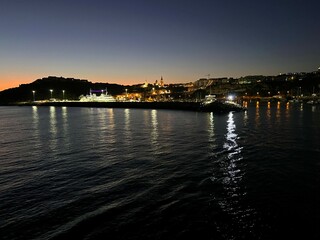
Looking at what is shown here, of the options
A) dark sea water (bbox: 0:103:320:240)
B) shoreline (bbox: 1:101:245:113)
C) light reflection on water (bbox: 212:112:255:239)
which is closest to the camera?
dark sea water (bbox: 0:103:320:240)

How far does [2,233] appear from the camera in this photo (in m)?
12.8

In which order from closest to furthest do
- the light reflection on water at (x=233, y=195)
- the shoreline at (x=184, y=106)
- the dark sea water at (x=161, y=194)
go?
the dark sea water at (x=161, y=194)
the light reflection on water at (x=233, y=195)
the shoreline at (x=184, y=106)

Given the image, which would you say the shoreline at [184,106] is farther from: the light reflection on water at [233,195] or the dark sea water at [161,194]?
the light reflection on water at [233,195]

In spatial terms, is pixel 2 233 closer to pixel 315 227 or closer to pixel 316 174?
pixel 315 227

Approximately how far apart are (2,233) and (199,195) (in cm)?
1067

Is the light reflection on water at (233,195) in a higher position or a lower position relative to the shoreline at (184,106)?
lower

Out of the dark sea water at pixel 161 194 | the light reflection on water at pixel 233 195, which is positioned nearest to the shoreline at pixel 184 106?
the dark sea water at pixel 161 194

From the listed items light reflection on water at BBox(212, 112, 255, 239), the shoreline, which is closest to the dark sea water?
light reflection on water at BBox(212, 112, 255, 239)

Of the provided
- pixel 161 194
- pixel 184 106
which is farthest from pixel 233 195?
pixel 184 106

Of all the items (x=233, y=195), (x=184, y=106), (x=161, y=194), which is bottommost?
(x=233, y=195)

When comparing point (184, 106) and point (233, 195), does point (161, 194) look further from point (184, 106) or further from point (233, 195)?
point (184, 106)

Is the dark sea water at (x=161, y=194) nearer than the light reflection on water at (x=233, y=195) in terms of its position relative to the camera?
Yes

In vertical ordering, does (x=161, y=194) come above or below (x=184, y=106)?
below

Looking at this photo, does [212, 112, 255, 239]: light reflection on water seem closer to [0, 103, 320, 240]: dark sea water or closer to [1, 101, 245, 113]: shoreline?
[0, 103, 320, 240]: dark sea water
